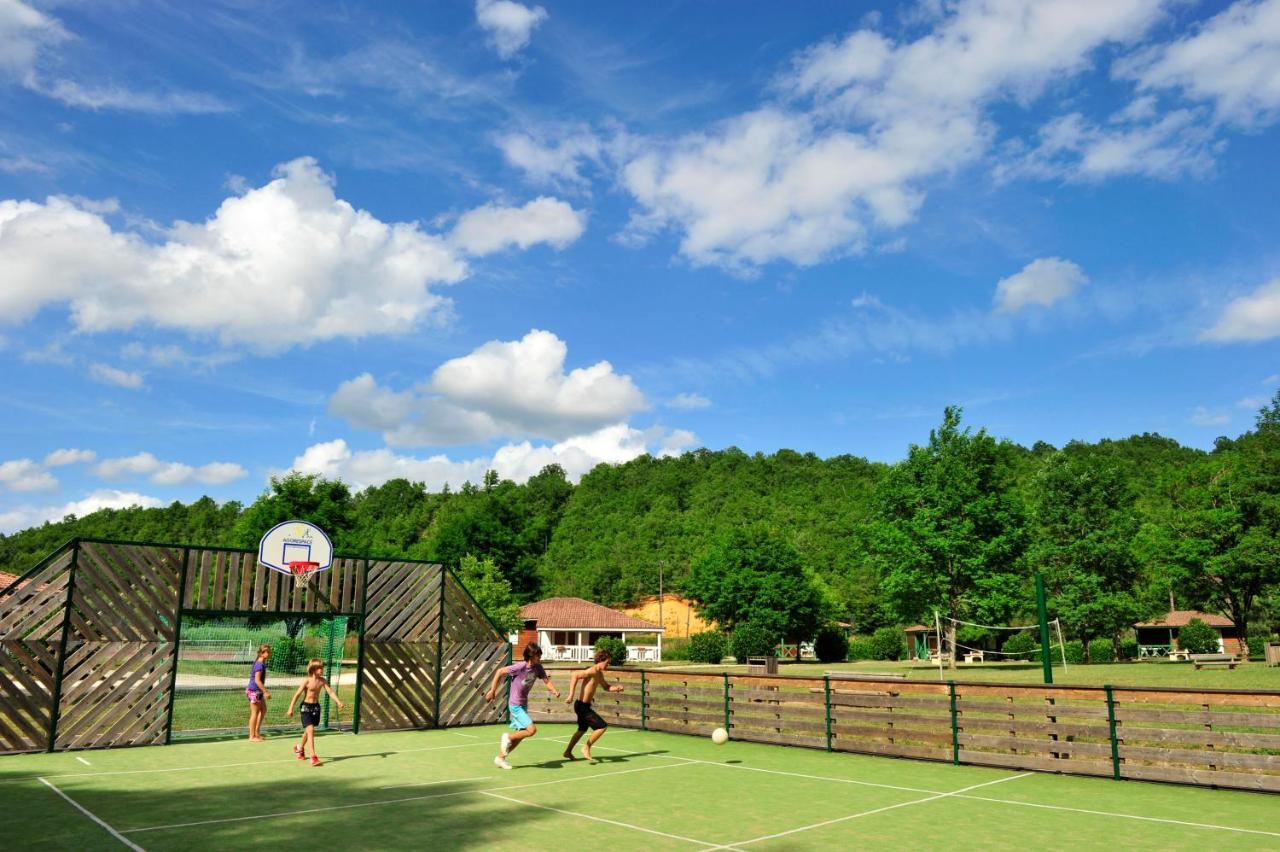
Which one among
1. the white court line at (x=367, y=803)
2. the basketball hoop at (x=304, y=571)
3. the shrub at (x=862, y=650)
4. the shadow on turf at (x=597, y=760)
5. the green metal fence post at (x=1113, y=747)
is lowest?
the shrub at (x=862, y=650)

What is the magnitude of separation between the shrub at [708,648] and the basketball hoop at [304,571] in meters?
46.5

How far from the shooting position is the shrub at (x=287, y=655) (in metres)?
33.8

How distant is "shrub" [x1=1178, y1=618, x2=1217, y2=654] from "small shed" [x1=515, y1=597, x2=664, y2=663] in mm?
37103

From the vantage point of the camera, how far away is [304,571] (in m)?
17.4

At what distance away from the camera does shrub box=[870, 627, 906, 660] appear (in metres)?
63.8

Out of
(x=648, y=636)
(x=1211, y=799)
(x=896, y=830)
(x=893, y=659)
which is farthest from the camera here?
(x=648, y=636)

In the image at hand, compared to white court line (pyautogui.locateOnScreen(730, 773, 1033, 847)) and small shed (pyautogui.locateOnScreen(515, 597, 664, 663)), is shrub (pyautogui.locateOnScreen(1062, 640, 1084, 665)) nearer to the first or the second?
small shed (pyautogui.locateOnScreen(515, 597, 664, 663))

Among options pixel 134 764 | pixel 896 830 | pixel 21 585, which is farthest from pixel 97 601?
pixel 896 830

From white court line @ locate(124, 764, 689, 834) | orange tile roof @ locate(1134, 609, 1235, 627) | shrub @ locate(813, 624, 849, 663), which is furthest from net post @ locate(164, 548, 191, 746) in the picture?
orange tile roof @ locate(1134, 609, 1235, 627)

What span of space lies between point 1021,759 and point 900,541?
4041cm

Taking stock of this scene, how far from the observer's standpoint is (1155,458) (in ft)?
286

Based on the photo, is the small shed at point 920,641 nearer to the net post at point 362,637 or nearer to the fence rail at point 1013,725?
the fence rail at point 1013,725

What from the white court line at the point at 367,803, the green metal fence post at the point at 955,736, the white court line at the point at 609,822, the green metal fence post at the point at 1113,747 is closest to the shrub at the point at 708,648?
the green metal fence post at the point at 955,736

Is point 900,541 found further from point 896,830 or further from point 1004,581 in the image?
point 896,830
